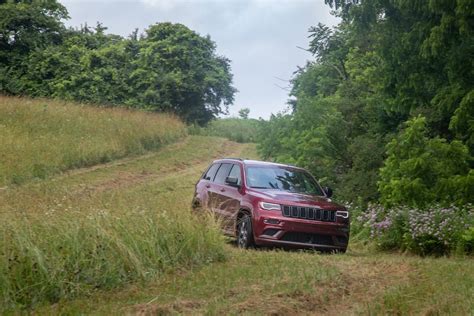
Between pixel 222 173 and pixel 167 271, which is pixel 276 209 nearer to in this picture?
pixel 222 173

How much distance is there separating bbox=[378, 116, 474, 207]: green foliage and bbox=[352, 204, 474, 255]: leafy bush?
382 mm

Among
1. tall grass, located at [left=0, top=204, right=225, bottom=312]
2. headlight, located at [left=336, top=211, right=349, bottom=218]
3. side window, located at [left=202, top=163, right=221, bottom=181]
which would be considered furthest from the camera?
side window, located at [left=202, top=163, right=221, bottom=181]

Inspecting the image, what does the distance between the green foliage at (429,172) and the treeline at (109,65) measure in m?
31.9

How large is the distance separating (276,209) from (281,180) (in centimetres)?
157

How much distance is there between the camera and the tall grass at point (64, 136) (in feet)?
69.1

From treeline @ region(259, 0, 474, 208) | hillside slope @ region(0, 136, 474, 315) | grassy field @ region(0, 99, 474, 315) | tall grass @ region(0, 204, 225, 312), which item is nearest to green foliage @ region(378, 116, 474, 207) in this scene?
treeline @ region(259, 0, 474, 208)

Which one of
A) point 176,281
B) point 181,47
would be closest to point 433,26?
point 176,281

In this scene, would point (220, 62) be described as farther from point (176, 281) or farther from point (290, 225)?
point (176, 281)

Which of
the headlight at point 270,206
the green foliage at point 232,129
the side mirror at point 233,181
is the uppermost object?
the green foliage at point 232,129

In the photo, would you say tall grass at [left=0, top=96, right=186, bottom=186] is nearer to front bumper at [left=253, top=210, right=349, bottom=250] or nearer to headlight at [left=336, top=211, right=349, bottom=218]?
front bumper at [left=253, top=210, right=349, bottom=250]

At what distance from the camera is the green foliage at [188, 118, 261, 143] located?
4303 centimetres

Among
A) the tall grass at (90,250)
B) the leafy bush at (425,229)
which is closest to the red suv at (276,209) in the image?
the leafy bush at (425,229)

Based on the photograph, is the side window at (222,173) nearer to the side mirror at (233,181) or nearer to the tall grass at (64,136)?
the side mirror at (233,181)

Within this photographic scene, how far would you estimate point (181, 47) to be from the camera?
160 ft
